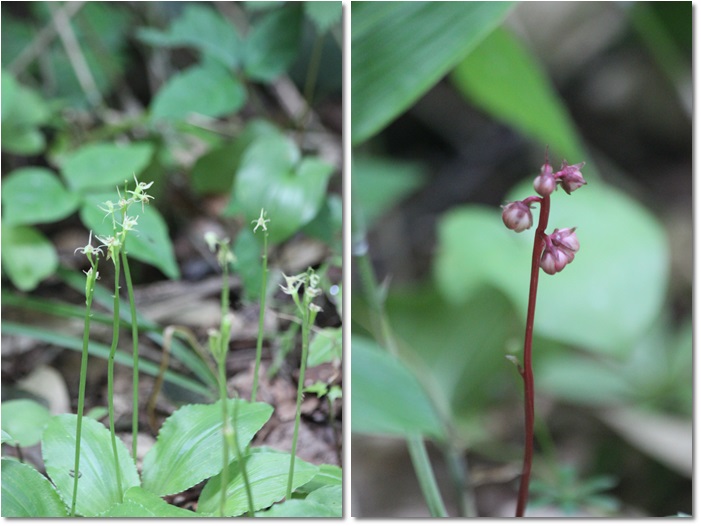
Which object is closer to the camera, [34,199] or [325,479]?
[325,479]

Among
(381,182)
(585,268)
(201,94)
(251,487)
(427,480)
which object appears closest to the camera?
(251,487)

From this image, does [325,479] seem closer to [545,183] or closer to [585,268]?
[545,183]

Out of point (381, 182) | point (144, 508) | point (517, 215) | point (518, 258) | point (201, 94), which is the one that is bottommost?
point (144, 508)

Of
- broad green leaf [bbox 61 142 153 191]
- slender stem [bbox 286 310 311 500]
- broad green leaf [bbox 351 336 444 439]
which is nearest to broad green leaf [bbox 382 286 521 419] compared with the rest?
broad green leaf [bbox 351 336 444 439]

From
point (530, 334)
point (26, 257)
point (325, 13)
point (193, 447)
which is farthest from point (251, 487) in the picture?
point (325, 13)

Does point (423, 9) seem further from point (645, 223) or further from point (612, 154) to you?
point (612, 154)

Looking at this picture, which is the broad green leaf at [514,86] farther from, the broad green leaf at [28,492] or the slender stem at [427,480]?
the broad green leaf at [28,492]

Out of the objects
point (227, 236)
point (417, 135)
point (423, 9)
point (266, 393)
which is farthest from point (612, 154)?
point (266, 393)
